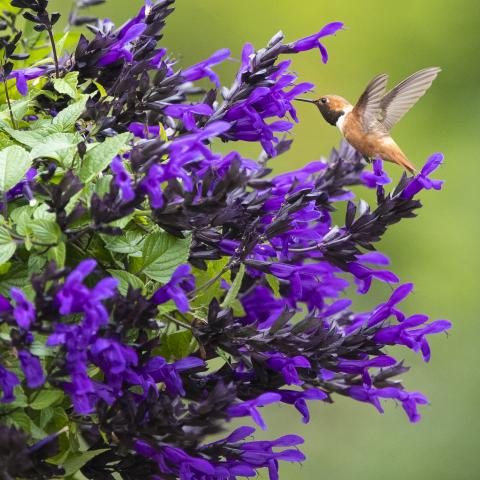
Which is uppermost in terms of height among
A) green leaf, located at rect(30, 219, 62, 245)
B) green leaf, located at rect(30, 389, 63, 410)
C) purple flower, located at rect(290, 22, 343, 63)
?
purple flower, located at rect(290, 22, 343, 63)

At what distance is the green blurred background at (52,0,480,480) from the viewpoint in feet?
9.80

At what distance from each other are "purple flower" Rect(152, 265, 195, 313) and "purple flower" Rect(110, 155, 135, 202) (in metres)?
0.08

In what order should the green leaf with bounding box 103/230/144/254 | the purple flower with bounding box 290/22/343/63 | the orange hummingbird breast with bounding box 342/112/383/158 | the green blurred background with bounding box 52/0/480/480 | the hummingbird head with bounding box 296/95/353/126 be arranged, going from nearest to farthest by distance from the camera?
the green leaf with bounding box 103/230/144/254, the purple flower with bounding box 290/22/343/63, the orange hummingbird breast with bounding box 342/112/383/158, the hummingbird head with bounding box 296/95/353/126, the green blurred background with bounding box 52/0/480/480

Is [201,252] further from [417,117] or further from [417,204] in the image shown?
[417,117]

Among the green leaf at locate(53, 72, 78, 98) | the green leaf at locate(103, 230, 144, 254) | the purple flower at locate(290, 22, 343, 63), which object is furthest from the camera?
the purple flower at locate(290, 22, 343, 63)

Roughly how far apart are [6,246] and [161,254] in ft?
A: 0.49

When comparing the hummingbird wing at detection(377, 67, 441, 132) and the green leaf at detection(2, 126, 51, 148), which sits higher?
the hummingbird wing at detection(377, 67, 441, 132)

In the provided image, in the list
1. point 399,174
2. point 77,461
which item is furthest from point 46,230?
point 399,174

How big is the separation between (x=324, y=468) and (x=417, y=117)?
59.1 inches

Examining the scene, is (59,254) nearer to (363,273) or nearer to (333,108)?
(363,273)

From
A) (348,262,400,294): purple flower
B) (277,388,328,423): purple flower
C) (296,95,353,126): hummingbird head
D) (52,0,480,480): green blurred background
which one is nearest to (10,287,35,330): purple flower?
(277,388,328,423): purple flower

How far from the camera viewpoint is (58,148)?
0.81 metres

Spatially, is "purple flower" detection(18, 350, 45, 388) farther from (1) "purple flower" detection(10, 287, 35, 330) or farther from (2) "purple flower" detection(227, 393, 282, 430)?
(2) "purple flower" detection(227, 393, 282, 430)

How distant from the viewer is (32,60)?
45.3 inches
